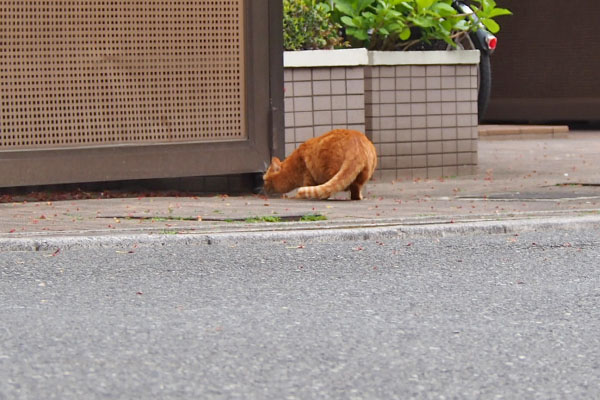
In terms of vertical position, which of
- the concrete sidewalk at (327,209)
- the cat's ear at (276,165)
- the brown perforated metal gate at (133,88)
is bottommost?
the concrete sidewalk at (327,209)

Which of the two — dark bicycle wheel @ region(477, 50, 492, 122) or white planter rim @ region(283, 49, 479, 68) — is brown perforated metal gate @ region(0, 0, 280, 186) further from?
dark bicycle wheel @ region(477, 50, 492, 122)

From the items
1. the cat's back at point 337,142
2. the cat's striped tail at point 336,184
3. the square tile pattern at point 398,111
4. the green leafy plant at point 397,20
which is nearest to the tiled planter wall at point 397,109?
the square tile pattern at point 398,111

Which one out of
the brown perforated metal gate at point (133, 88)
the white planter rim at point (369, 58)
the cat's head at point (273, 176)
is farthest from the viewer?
the white planter rim at point (369, 58)

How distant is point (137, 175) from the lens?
449 inches

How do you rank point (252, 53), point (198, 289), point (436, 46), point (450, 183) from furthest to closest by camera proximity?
point (436, 46)
point (450, 183)
point (252, 53)
point (198, 289)

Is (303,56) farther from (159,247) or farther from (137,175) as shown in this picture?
(159,247)

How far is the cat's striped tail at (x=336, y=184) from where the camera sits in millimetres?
10930

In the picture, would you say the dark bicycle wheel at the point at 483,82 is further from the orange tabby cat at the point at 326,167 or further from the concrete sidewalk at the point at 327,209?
the orange tabby cat at the point at 326,167

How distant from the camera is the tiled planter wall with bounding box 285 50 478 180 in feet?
41.7

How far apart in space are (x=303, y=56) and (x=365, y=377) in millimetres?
8032

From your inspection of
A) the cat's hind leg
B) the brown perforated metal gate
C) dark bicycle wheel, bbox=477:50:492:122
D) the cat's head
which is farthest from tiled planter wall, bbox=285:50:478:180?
dark bicycle wheel, bbox=477:50:492:122

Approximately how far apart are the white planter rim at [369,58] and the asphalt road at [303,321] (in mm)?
4482

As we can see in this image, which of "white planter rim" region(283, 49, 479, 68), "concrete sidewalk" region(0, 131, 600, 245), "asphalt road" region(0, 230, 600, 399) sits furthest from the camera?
"white planter rim" region(283, 49, 479, 68)

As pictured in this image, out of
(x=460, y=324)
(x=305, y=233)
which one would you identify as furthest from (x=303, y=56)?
(x=460, y=324)
